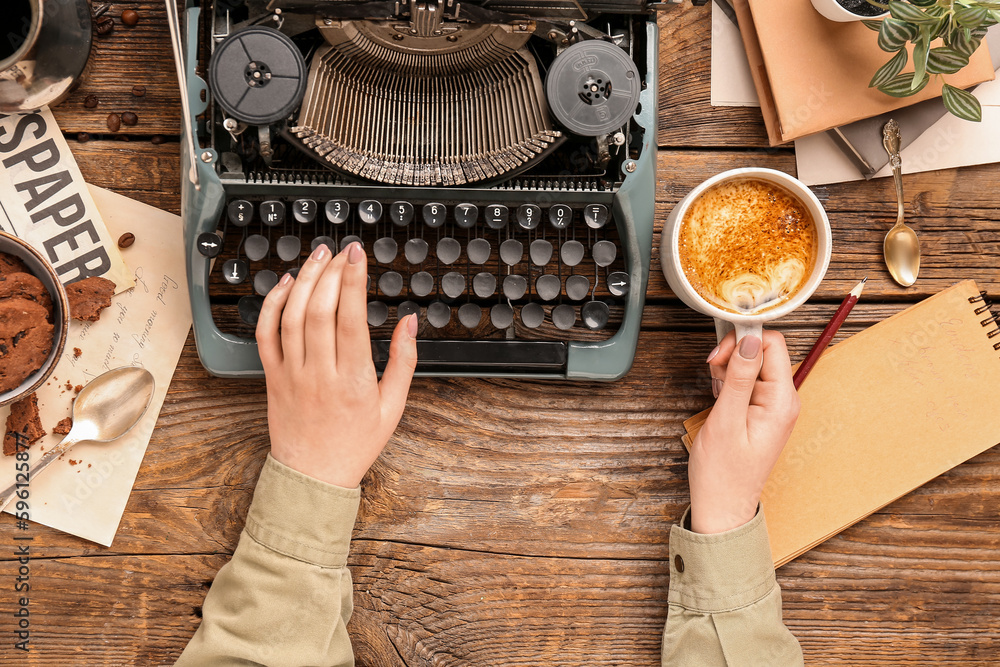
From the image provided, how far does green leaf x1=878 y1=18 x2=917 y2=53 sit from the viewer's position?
1.05 meters

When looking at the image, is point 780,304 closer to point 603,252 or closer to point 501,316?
point 603,252

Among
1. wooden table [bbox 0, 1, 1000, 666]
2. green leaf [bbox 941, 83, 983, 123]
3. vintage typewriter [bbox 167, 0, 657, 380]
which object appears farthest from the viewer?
wooden table [bbox 0, 1, 1000, 666]

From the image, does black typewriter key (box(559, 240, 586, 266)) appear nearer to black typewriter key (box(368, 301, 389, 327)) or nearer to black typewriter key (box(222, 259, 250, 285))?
black typewriter key (box(368, 301, 389, 327))

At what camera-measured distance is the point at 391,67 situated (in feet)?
3.63

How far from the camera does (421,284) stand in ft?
3.62

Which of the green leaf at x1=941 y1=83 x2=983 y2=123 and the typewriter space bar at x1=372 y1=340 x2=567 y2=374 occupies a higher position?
the green leaf at x1=941 y1=83 x2=983 y2=123

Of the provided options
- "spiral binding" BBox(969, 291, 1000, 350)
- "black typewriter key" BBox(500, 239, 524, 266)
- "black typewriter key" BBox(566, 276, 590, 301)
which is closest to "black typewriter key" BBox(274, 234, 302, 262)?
"black typewriter key" BBox(500, 239, 524, 266)

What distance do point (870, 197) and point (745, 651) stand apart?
0.83 m

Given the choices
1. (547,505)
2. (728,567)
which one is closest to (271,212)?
(547,505)

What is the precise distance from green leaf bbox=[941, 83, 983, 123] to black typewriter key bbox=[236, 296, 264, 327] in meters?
1.15

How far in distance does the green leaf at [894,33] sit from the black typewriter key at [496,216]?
2.07 ft

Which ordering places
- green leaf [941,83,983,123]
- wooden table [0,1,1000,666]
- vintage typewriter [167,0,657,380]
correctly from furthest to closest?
wooden table [0,1,1000,666]
green leaf [941,83,983,123]
vintage typewriter [167,0,657,380]

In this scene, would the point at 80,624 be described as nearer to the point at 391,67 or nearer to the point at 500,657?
the point at 500,657

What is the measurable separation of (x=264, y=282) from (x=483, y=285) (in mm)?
347
